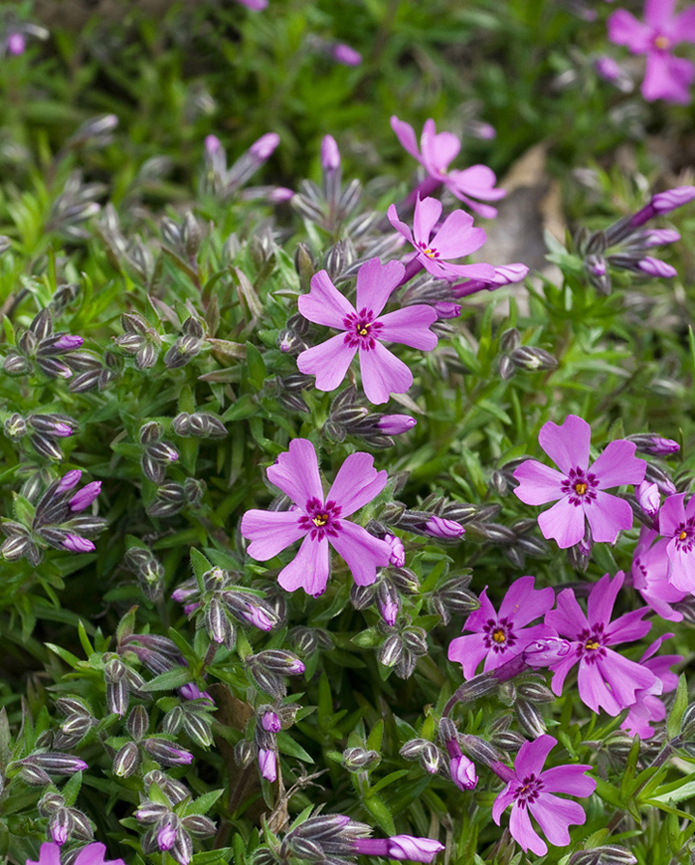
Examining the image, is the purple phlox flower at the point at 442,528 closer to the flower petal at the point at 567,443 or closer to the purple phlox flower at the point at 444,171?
the flower petal at the point at 567,443

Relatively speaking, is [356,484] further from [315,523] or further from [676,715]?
[676,715]

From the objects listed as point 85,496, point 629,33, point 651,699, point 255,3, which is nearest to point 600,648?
point 651,699

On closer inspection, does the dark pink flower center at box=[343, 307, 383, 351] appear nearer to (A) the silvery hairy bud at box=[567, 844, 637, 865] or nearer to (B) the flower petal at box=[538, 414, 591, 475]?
(B) the flower petal at box=[538, 414, 591, 475]

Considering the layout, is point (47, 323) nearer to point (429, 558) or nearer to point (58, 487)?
point (58, 487)

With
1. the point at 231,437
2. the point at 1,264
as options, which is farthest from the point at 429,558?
the point at 1,264

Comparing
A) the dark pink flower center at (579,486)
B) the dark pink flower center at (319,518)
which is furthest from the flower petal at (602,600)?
the dark pink flower center at (319,518)

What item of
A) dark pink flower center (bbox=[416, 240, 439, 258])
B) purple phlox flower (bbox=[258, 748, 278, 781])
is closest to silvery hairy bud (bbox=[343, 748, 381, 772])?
purple phlox flower (bbox=[258, 748, 278, 781])
